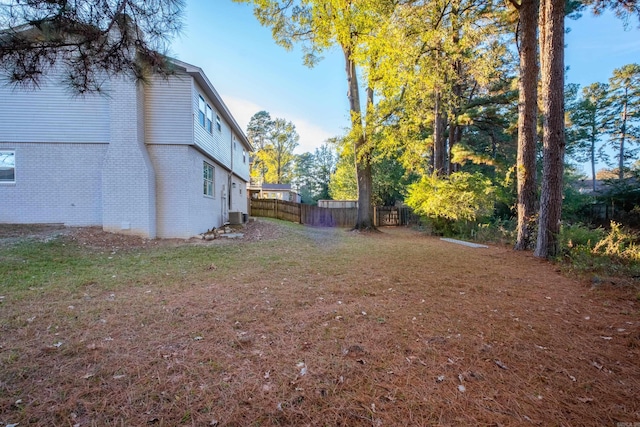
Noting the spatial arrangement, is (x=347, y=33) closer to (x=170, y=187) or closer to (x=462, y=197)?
(x=462, y=197)

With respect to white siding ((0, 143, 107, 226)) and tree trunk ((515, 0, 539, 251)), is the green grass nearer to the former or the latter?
white siding ((0, 143, 107, 226))

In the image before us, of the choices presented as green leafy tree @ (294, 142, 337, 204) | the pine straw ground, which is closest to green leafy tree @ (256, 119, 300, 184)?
green leafy tree @ (294, 142, 337, 204)

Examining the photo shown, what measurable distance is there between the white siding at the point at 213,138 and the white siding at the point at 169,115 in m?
0.25

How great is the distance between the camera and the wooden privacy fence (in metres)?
18.0

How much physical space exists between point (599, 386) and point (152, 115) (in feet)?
34.6

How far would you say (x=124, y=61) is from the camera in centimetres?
304

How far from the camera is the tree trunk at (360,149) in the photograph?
12195 mm

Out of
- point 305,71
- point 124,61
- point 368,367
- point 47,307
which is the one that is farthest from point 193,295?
point 305,71

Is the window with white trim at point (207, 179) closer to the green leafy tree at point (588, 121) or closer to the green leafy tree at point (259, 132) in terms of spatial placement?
the green leafy tree at point (588, 121)

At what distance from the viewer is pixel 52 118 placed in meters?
8.33

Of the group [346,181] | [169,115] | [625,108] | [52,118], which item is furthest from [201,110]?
[625,108]

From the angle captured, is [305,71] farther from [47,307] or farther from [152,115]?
[47,307]

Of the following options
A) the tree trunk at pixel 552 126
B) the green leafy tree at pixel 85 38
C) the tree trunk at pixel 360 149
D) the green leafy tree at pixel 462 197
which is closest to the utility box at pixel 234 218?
the tree trunk at pixel 360 149

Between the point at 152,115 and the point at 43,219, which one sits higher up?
the point at 152,115
